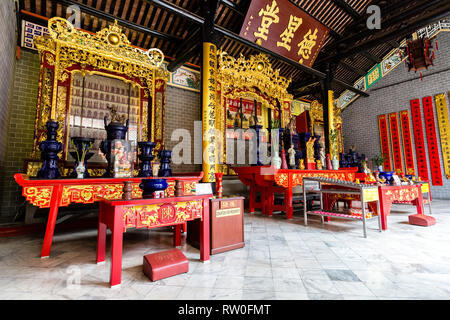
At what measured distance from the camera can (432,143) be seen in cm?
747

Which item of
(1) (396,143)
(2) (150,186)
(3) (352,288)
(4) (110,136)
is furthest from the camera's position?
(1) (396,143)

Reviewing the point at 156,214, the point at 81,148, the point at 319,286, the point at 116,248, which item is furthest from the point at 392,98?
the point at 116,248

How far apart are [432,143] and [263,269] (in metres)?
9.03

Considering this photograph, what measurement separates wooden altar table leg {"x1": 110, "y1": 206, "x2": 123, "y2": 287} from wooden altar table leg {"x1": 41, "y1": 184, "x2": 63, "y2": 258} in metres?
1.16

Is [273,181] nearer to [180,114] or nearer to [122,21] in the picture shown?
[180,114]

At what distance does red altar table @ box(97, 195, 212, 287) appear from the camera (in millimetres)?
1641

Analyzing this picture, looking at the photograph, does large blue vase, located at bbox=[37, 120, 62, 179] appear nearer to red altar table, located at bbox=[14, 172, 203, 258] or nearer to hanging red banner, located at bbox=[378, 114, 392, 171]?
red altar table, located at bbox=[14, 172, 203, 258]

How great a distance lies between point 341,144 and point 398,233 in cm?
775

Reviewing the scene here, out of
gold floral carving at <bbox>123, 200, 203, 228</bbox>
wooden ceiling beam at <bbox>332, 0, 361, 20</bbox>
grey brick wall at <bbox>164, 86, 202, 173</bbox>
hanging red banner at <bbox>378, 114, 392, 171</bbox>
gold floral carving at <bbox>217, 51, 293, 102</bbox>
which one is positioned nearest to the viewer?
gold floral carving at <bbox>123, 200, 203, 228</bbox>

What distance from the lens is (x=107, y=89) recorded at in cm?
506

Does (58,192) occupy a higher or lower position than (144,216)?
higher

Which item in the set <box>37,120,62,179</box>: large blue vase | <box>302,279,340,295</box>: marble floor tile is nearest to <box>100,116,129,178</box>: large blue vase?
<box>37,120,62,179</box>: large blue vase

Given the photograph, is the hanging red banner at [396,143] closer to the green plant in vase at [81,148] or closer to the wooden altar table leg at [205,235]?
the wooden altar table leg at [205,235]

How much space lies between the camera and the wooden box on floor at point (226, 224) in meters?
2.29
